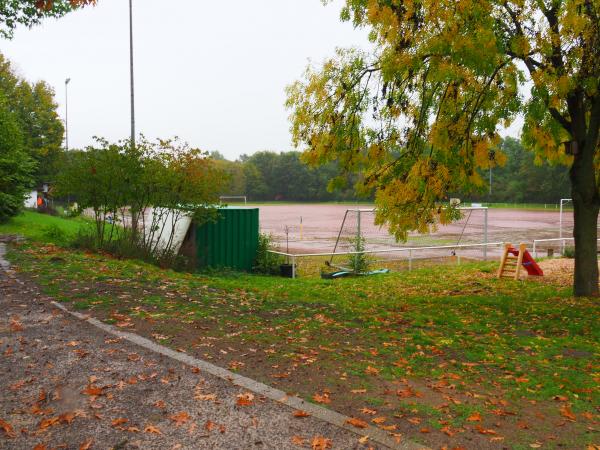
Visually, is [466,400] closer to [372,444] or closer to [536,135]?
[372,444]

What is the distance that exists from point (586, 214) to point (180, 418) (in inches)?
343

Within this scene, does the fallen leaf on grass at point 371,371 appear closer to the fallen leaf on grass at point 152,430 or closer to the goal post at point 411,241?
the fallen leaf on grass at point 152,430

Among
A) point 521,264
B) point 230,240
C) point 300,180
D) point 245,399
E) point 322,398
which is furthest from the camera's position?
point 300,180

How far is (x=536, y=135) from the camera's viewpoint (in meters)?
10.9

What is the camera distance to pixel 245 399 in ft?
15.4

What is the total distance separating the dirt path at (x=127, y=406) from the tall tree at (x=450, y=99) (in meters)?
5.27

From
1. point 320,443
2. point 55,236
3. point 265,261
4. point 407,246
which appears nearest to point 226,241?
point 265,261

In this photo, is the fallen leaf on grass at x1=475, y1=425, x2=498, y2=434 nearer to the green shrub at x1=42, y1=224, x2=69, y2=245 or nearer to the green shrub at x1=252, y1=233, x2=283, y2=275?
the green shrub at x1=252, y1=233, x2=283, y2=275

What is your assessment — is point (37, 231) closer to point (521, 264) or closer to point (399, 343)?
point (521, 264)

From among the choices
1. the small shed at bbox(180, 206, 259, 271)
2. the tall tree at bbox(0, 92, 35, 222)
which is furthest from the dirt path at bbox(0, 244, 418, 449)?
the tall tree at bbox(0, 92, 35, 222)

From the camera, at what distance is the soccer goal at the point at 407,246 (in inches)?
687

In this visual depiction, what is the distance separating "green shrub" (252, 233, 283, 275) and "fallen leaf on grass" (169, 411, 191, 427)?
41.3 feet

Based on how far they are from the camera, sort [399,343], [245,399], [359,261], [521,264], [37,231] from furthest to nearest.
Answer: [37,231], [359,261], [521,264], [399,343], [245,399]

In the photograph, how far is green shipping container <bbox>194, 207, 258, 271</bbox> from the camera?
16.4 metres
